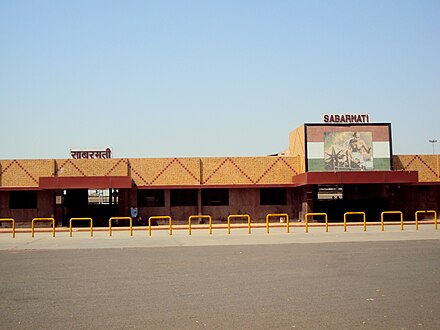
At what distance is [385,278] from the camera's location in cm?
1417

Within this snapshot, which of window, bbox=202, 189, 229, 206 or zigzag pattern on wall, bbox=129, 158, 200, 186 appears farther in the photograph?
window, bbox=202, 189, 229, 206

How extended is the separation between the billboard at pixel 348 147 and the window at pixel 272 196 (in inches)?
129

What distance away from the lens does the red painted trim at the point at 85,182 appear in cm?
4197

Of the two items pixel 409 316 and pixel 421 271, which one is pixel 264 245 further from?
pixel 409 316

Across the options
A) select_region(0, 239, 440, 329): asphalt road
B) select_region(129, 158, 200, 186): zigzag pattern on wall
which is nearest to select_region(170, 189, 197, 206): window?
select_region(129, 158, 200, 186): zigzag pattern on wall

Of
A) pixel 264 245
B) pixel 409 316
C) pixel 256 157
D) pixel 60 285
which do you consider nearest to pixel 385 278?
pixel 409 316

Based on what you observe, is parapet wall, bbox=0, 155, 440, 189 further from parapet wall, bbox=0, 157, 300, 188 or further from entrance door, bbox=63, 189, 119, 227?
entrance door, bbox=63, 189, 119, 227

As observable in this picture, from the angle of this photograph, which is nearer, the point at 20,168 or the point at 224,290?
the point at 224,290

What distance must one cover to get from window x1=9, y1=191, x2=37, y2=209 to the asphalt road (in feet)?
77.0

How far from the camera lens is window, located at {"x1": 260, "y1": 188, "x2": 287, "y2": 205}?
45.7m

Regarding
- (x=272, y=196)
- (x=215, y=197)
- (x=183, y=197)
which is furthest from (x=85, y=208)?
(x=272, y=196)

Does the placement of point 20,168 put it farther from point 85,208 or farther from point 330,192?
point 330,192

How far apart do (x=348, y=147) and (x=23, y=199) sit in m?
23.2

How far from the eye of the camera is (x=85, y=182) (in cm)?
4222
